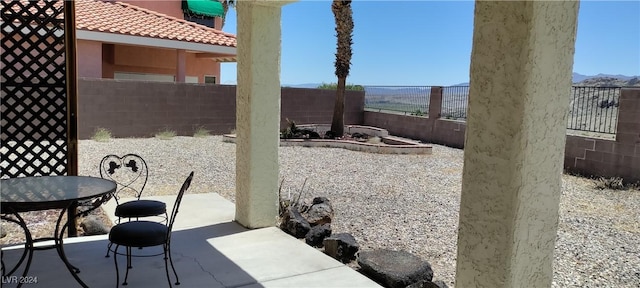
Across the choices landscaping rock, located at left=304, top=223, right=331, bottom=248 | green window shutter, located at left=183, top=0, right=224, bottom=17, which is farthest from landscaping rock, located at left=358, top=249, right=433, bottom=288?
green window shutter, located at left=183, top=0, right=224, bottom=17

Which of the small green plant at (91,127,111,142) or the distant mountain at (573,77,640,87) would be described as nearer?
the distant mountain at (573,77,640,87)

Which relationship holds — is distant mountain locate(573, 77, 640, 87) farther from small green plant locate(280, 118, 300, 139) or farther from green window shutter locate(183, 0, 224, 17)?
green window shutter locate(183, 0, 224, 17)

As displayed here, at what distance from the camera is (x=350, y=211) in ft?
21.0

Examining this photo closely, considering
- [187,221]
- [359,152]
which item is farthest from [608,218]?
[359,152]

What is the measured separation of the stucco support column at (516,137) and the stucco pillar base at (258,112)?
275cm

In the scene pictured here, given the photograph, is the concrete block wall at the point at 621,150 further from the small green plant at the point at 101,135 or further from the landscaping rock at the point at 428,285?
the small green plant at the point at 101,135

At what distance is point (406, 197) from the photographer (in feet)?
24.0

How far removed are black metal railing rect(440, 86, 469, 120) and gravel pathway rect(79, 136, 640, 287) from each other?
222cm

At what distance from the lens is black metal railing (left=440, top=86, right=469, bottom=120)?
14.3m

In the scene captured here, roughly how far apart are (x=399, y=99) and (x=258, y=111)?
12846mm

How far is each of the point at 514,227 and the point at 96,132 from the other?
12.8 m

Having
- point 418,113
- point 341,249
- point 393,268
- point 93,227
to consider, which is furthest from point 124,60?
point 393,268

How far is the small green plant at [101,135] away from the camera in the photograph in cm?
1251

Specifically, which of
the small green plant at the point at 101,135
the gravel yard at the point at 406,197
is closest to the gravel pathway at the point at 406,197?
the gravel yard at the point at 406,197
